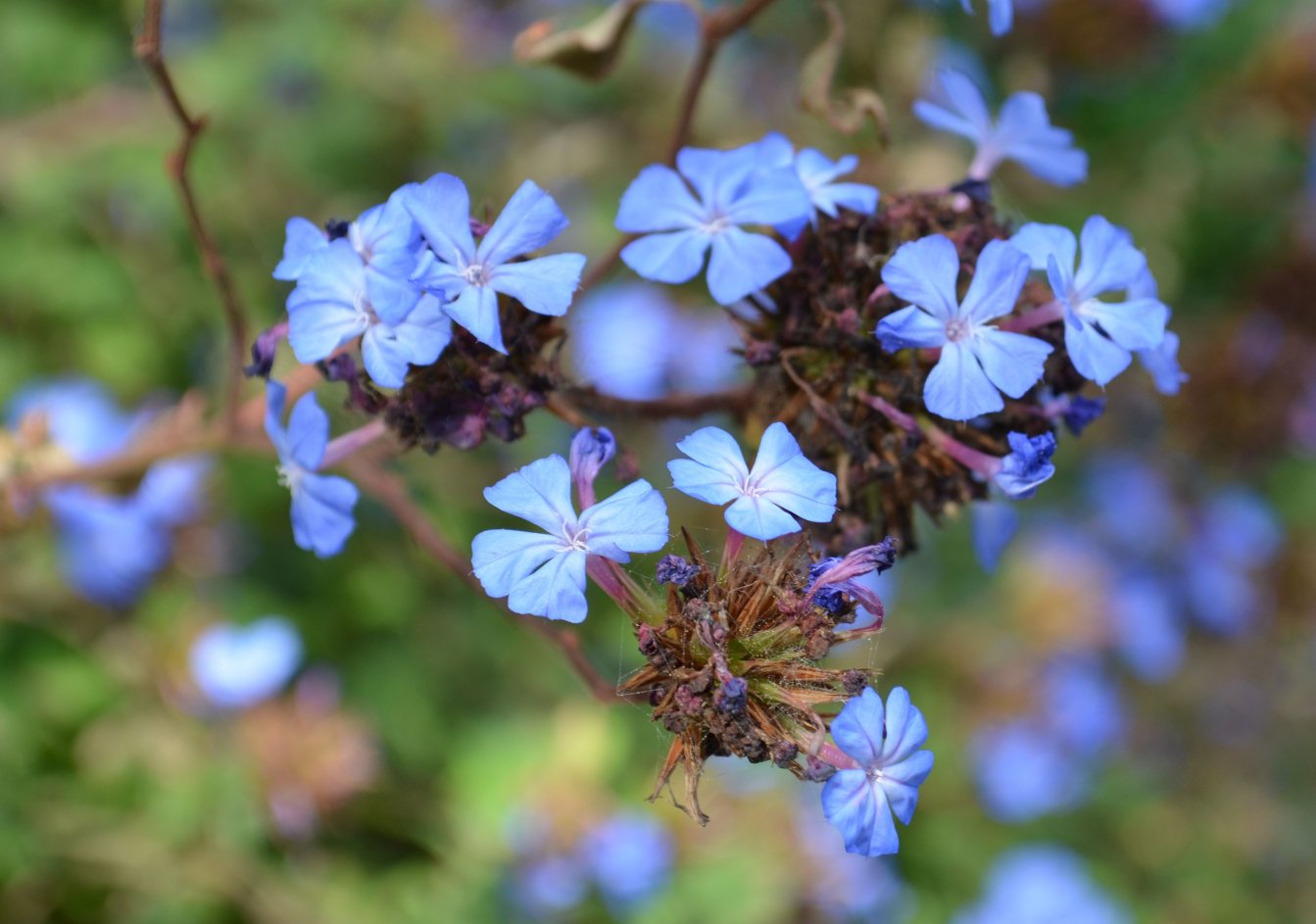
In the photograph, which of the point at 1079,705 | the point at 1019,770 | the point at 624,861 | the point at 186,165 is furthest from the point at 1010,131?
the point at 1079,705

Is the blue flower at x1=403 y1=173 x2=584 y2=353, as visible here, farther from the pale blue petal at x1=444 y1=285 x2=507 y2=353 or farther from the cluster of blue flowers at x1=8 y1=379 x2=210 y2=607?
the cluster of blue flowers at x1=8 y1=379 x2=210 y2=607

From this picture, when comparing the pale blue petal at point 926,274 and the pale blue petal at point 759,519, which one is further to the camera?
the pale blue petal at point 926,274

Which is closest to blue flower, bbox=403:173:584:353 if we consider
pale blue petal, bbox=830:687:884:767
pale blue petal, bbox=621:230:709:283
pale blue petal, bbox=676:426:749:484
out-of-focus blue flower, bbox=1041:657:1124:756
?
pale blue petal, bbox=621:230:709:283

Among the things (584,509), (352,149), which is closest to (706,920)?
(584,509)

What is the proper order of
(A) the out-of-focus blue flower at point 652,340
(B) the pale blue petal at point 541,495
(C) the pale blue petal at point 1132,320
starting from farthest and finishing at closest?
(A) the out-of-focus blue flower at point 652,340, (C) the pale blue petal at point 1132,320, (B) the pale blue petal at point 541,495

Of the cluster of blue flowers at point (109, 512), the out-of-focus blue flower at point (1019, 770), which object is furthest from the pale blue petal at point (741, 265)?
the out-of-focus blue flower at point (1019, 770)

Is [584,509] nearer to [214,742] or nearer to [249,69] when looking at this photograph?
[214,742]

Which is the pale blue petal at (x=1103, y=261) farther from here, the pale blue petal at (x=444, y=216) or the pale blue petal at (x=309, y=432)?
the pale blue petal at (x=309, y=432)
